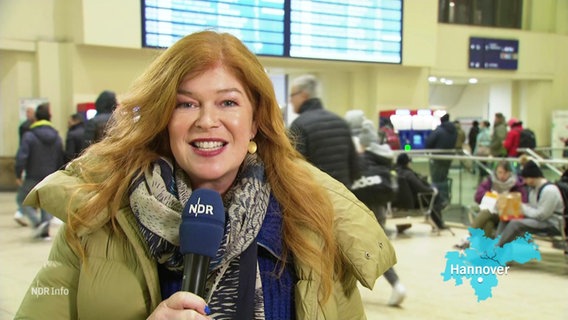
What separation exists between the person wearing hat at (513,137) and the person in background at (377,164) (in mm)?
768

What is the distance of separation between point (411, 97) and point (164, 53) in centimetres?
223

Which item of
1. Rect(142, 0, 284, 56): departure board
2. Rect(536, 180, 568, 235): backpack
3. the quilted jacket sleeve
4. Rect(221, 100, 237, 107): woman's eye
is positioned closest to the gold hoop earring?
Rect(221, 100, 237, 107): woman's eye

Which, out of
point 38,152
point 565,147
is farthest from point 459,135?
point 38,152

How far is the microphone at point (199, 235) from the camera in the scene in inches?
37.1

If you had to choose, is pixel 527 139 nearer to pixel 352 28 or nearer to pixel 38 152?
pixel 352 28

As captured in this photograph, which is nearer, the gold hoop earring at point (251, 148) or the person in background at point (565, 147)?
the gold hoop earring at point (251, 148)

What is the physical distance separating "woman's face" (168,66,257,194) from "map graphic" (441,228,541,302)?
6.86ft

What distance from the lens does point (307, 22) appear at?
3.53 metres

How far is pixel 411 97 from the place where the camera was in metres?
3.22

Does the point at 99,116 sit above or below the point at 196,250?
above

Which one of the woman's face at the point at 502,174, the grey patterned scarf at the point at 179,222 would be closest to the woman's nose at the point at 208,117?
the grey patterned scarf at the point at 179,222

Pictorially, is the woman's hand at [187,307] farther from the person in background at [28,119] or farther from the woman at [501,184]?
the person in background at [28,119]

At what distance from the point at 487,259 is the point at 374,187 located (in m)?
1.47

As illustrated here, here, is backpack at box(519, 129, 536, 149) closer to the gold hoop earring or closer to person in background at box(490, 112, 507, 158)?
person in background at box(490, 112, 507, 158)
